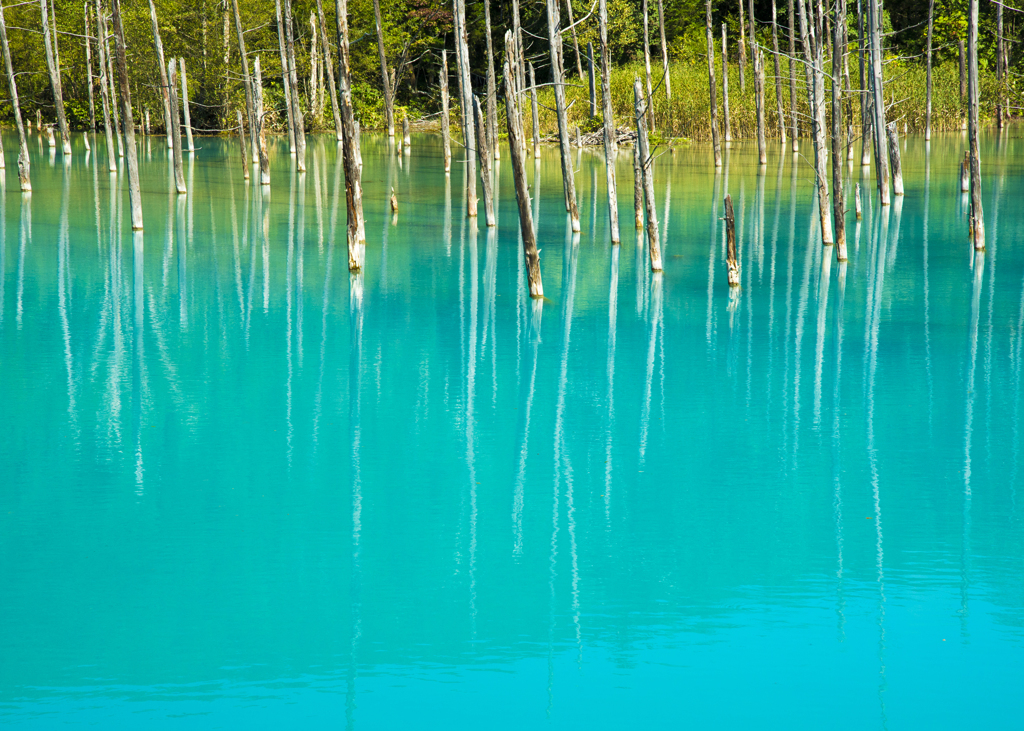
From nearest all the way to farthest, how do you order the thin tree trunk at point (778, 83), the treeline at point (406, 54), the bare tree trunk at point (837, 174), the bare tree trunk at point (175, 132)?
the bare tree trunk at point (837, 174) → the bare tree trunk at point (175, 132) → the thin tree trunk at point (778, 83) → the treeline at point (406, 54)

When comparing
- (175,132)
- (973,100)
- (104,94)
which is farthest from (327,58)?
A: (973,100)

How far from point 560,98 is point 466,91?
6.16ft

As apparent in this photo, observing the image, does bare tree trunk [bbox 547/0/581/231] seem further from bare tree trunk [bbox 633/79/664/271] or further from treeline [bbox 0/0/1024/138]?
treeline [bbox 0/0/1024/138]

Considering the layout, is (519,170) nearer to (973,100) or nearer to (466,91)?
(466,91)

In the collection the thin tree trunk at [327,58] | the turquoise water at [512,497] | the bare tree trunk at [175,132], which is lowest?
the turquoise water at [512,497]

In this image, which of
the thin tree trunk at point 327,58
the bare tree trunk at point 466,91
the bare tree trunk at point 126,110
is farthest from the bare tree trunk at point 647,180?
the thin tree trunk at point 327,58

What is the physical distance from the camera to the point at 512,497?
8.77m

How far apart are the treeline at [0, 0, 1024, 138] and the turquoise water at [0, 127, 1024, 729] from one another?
20.5 meters

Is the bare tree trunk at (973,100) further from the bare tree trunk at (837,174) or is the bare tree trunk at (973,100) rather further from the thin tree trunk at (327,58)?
the thin tree trunk at (327,58)

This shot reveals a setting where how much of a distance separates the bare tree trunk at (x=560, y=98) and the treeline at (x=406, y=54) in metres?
13.0

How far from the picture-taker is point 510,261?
19.7 metres

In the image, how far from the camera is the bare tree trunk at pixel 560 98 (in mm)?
18344

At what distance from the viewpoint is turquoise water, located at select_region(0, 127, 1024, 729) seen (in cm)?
605

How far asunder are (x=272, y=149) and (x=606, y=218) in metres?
25.7
